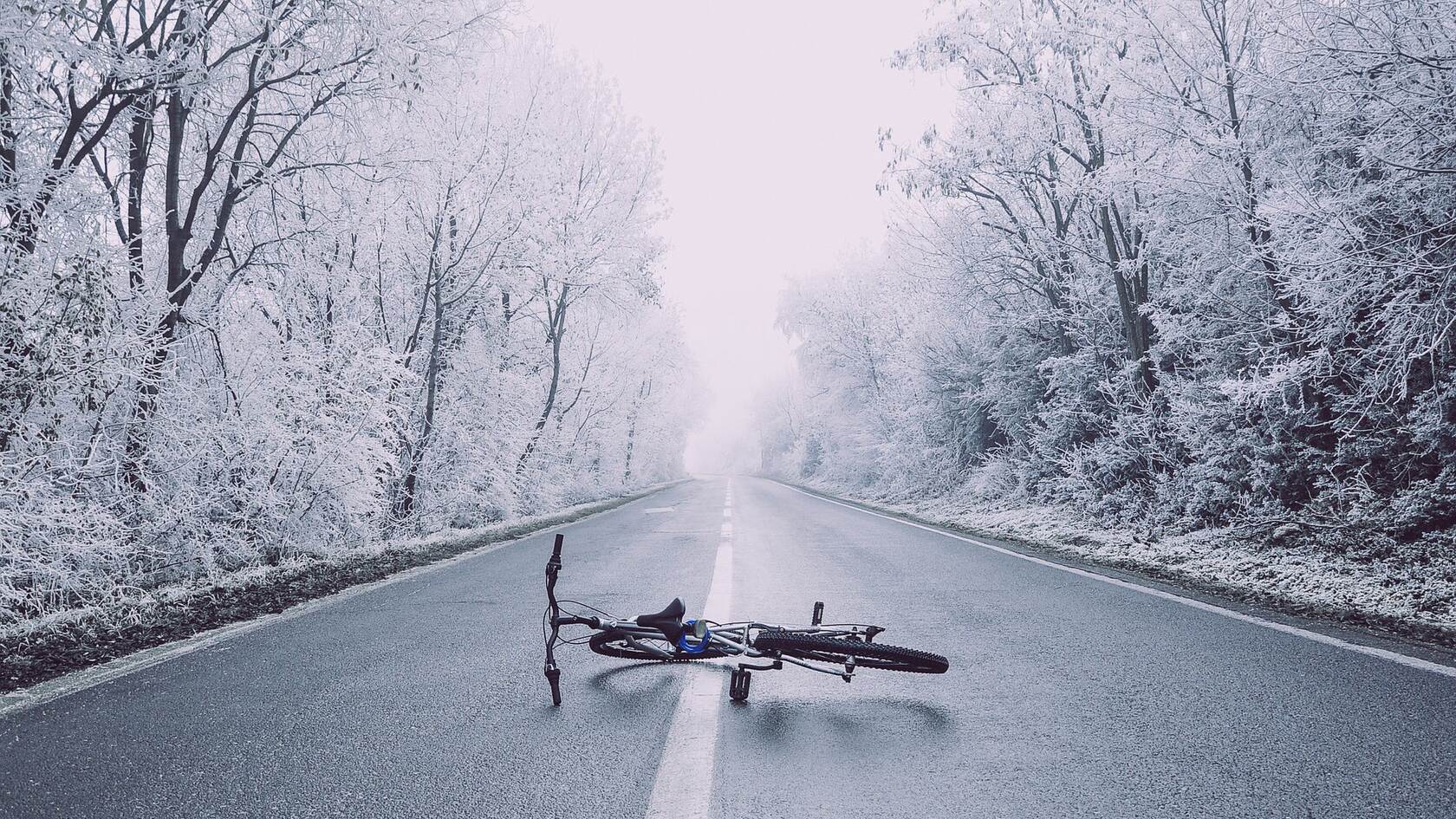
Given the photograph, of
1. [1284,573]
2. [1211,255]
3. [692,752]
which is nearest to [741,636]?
[692,752]

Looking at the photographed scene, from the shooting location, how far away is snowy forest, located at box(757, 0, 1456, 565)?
6.70 m

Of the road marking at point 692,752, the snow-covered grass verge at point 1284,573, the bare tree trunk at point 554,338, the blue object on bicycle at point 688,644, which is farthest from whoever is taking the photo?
the bare tree trunk at point 554,338

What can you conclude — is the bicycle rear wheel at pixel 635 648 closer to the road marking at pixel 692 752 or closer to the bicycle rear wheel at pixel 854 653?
the road marking at pixel 692 752

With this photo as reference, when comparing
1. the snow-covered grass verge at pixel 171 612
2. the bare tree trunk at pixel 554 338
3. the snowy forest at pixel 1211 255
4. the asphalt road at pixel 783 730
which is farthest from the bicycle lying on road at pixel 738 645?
the bare tree trunk at pixel 554 338

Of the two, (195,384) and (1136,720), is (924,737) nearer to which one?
(1136,720)

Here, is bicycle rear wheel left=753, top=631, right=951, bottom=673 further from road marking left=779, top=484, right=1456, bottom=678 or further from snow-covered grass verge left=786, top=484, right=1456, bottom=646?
snow-covered grass verge left=786, top=484, right=1456, bottom=646

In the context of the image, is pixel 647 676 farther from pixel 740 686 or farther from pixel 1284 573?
pixel 1284 573

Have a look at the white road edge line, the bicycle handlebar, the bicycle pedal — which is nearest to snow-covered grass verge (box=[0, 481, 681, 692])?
the white road edge line

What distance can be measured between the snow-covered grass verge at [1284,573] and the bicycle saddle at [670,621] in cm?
464

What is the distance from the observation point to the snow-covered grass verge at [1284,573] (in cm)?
525

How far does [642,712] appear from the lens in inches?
132

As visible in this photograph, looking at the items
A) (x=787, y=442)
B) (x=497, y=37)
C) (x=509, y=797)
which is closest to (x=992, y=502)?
(x=497, y=37)

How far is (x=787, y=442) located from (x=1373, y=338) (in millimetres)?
56219

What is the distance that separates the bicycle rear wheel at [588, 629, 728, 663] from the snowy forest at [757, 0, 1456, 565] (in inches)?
262
